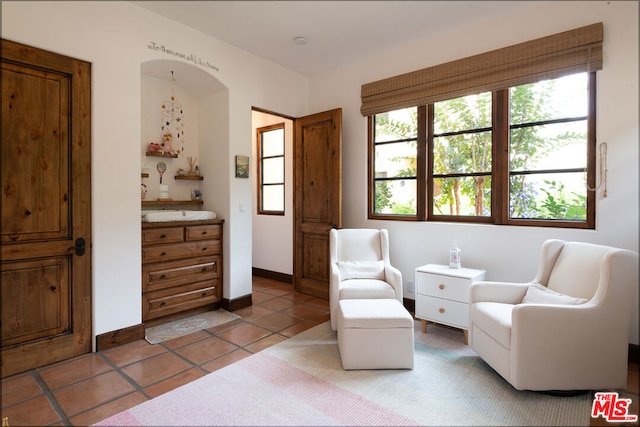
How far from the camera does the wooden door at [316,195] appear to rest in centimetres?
367

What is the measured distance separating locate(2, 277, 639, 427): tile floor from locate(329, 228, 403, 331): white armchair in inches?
19.6

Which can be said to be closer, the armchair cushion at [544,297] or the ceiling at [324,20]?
the armchair cushion at [544,297]

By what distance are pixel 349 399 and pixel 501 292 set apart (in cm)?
130

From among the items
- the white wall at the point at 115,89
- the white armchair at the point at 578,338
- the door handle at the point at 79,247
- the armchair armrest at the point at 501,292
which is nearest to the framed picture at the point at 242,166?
the white wall at the point at 115,89

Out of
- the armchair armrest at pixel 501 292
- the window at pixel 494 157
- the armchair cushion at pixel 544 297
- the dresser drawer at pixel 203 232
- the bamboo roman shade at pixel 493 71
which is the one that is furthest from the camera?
the dresser drawer at pixel 203 232

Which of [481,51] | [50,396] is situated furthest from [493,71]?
[50,396]

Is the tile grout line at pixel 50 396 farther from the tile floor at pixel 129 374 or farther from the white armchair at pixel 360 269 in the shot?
the white armchair at pixel 360 269

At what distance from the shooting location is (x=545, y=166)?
2713 millimetres

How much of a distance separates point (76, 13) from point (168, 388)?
2.22 m

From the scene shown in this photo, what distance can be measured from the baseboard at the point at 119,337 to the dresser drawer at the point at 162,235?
2.22 ft

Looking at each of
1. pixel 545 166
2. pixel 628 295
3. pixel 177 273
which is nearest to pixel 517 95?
pixel 545 166

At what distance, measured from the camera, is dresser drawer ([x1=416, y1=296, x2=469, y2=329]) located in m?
2.64

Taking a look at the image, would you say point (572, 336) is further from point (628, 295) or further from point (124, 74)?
point (124, 74)

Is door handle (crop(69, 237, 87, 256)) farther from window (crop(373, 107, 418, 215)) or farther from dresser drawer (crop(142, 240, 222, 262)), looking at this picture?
window (crop(373, 107, 418, 215))
